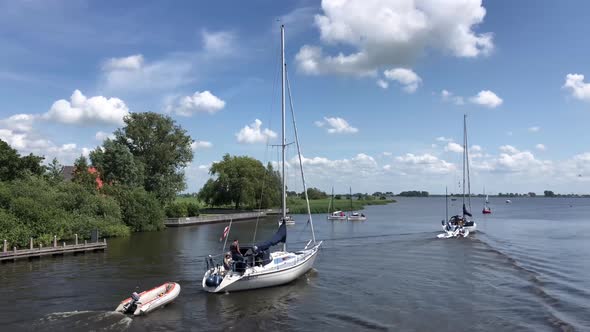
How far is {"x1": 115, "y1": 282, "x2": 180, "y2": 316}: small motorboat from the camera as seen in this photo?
19.4 m

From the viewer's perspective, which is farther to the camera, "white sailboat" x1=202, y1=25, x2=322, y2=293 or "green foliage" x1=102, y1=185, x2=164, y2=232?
"green foliage" x1=102, y1=185, x2=164, y2=232

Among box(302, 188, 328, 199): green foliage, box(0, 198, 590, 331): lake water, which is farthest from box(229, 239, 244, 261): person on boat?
box(302, 188, 328, 199): green foliage

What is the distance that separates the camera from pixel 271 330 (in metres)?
18.1

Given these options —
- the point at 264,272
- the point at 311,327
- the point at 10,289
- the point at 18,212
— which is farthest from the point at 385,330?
the point at 18,212

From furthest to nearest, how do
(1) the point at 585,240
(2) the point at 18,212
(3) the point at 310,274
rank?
(1) the point at 585,240
(2) the point at 18,212
(3) the point at 310,274

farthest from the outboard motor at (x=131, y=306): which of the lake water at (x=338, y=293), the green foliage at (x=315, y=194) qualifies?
the green foliage at (x=315, y=194)

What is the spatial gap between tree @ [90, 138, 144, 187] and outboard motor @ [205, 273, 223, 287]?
149ft

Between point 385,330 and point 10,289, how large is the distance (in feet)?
64.6

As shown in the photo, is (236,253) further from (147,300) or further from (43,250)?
(43,250)

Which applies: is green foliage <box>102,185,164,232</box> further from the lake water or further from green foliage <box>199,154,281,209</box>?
green foliage <box>199,154,281,209</box>

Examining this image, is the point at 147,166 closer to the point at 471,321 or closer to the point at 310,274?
the point at 310,274

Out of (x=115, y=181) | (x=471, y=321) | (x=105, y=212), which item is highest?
(x=115, y=181)

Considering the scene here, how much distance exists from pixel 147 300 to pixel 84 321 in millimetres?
2610

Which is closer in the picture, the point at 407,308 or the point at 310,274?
the point at 407,308
